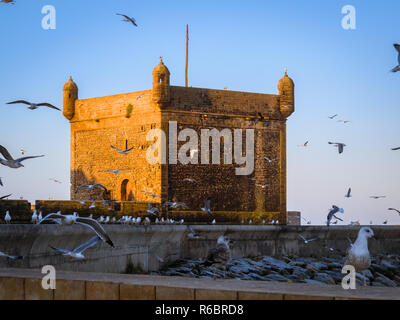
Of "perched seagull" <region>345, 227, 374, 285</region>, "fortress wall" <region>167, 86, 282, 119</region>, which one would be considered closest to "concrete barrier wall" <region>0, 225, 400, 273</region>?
"perched seagull" <region>345, 227, 374, 285</region>

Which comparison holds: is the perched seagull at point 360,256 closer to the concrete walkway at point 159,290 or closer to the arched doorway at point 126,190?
the concrete walkway at point 159,290

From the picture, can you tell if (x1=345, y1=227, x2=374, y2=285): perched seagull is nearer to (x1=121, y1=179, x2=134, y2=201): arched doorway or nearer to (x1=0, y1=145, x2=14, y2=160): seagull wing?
(x1=0, y1=145, x2=14, y2=160): seagull wing

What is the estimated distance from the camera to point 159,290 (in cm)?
490

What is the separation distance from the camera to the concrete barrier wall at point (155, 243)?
972 centimetres

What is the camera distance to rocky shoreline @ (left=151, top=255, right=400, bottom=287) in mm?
16109

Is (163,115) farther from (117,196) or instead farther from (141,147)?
(117,196)

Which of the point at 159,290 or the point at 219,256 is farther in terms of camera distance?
the point at 219,256

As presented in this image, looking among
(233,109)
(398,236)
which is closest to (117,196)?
(233,109)

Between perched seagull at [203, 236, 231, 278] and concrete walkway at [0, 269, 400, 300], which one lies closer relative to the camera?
concrete walkway at [0, 269, 400, 300]

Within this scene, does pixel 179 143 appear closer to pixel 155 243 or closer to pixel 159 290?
pixel 155 243

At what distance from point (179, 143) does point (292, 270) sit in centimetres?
955

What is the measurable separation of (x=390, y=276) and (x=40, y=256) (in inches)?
559

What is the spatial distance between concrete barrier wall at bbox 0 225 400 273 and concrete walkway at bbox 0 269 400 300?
369 cm

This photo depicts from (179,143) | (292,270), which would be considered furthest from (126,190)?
(292,270)
